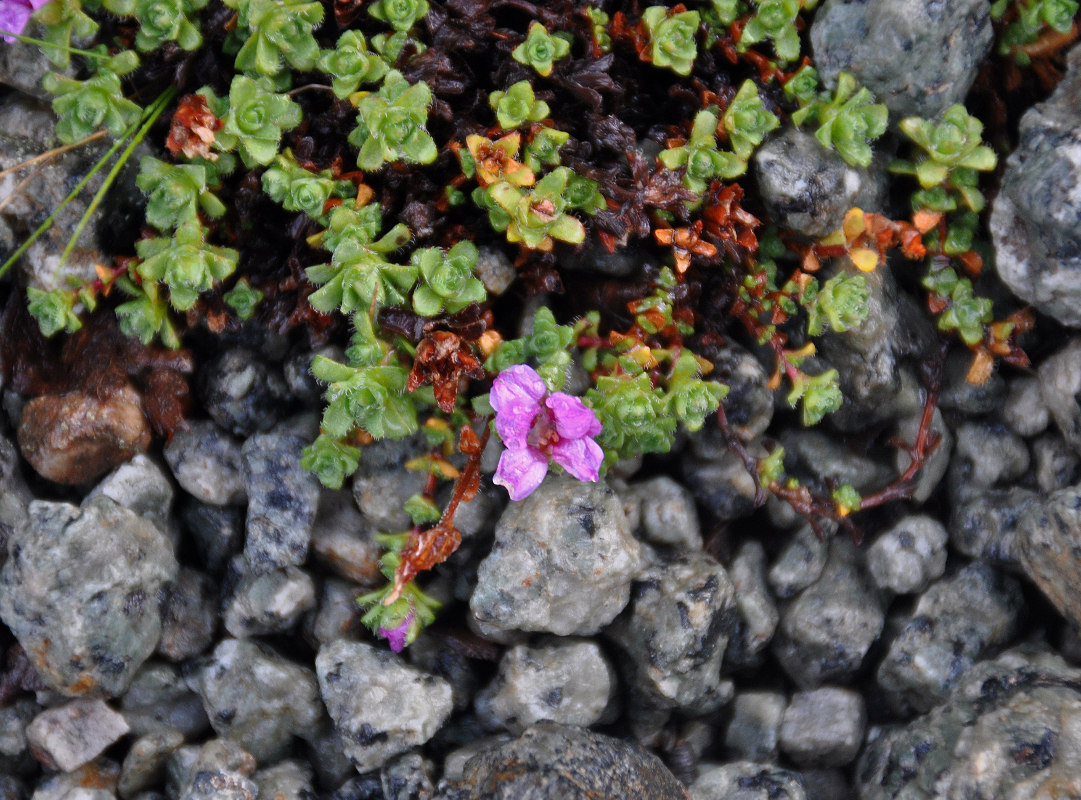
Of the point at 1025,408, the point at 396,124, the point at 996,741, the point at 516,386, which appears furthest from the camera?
the point at 1025,408

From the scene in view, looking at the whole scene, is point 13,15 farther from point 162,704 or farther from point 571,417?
point 162,704

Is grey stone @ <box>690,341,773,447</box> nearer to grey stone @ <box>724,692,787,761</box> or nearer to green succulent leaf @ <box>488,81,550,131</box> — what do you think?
grey stone @ <box>724,692,787,761</box>

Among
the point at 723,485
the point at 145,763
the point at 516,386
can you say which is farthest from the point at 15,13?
the point at 723,485

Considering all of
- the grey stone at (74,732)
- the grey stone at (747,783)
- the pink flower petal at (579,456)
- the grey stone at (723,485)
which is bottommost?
the grey stone at (74,732)

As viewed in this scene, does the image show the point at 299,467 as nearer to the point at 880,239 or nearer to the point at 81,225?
the point at 81,225

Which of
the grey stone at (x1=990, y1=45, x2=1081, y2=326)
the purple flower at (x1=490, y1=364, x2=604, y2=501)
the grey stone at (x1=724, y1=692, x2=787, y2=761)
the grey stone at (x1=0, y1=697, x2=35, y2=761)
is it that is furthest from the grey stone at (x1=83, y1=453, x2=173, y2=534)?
the grey stone at (x1=990, y1=45, x2=1081, y2=326)

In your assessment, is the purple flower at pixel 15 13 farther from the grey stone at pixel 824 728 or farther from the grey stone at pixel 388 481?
the grey stone at pixel 824 728

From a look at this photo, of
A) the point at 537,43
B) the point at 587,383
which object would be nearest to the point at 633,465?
the point at 587,383

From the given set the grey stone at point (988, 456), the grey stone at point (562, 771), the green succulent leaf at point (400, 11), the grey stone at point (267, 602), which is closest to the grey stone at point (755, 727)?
the grey stone at point (562, 771)
